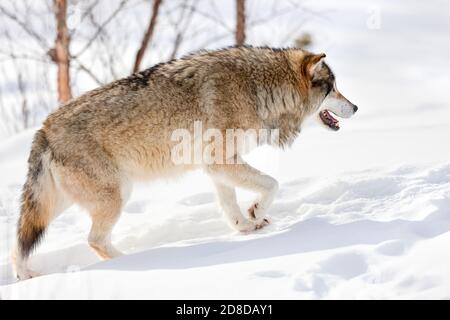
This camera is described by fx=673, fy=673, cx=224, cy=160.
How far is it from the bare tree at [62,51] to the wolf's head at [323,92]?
6.44 meters

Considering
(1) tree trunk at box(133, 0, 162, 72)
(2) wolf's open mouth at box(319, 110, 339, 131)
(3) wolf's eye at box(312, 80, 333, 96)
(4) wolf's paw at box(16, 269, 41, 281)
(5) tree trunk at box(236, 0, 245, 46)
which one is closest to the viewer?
(4) wolf's paw at box(16, 269, 41, 281)

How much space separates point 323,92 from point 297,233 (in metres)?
1.65

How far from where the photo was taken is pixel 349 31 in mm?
22469

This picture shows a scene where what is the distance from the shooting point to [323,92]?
610 centimetres

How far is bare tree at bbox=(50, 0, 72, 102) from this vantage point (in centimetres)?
1148

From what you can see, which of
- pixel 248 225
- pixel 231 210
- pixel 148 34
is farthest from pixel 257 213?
pixel 148 34

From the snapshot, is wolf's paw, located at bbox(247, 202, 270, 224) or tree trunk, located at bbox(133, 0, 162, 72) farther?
tree trunk, located at bbox(133, 0, 162, 72)

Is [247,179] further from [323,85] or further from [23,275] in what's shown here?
[23,275]

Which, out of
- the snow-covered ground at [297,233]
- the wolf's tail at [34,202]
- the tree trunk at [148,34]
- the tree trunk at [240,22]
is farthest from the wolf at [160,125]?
the tree trunk at [148,34]

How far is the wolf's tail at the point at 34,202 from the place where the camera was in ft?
17.2

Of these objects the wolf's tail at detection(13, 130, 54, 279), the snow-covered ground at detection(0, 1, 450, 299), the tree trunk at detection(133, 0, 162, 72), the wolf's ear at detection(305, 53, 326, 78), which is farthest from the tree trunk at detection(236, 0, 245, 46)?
the wolf's tail at detection(13, 130, 54, 279)

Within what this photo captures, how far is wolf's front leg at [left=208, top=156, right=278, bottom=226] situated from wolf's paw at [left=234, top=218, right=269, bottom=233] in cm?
9
